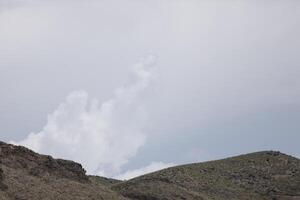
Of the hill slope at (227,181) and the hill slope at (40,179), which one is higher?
the hill slope at (227,181)

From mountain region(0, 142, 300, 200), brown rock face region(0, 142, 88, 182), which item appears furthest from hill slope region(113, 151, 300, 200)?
brown rock face region(0, 142, 88, 182)

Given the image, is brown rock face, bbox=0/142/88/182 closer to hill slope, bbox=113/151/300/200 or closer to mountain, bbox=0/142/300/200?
mountain, bbox=0/142/300/200

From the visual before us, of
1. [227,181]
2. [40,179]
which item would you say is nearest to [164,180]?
[227,181]

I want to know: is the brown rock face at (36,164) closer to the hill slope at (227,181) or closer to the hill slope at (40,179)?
the hill slope at (40,179)

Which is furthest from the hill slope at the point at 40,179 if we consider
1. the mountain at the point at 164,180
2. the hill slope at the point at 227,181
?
the hill slope at the point at 227,181

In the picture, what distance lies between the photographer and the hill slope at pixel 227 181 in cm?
5425

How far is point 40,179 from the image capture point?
42406 millimetres

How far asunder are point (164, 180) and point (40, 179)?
18983mm

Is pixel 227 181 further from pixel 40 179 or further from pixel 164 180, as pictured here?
pixel 40 179

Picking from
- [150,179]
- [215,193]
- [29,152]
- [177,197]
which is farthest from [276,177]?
[29,152]

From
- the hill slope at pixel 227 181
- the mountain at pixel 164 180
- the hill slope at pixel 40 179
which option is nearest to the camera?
the hill slope at pixel 40 179

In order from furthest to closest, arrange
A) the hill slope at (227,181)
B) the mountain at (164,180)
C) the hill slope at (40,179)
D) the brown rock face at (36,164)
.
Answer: the hill slope at (227,181)
the brown rock face at (36,164)
the mountain at (164,180)
the hill slope at (40,179)

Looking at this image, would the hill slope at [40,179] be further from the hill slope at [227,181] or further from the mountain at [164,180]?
the hill slope at [227,181]

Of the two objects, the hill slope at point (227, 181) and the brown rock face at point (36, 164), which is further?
the hill slope at point (227, 181)
